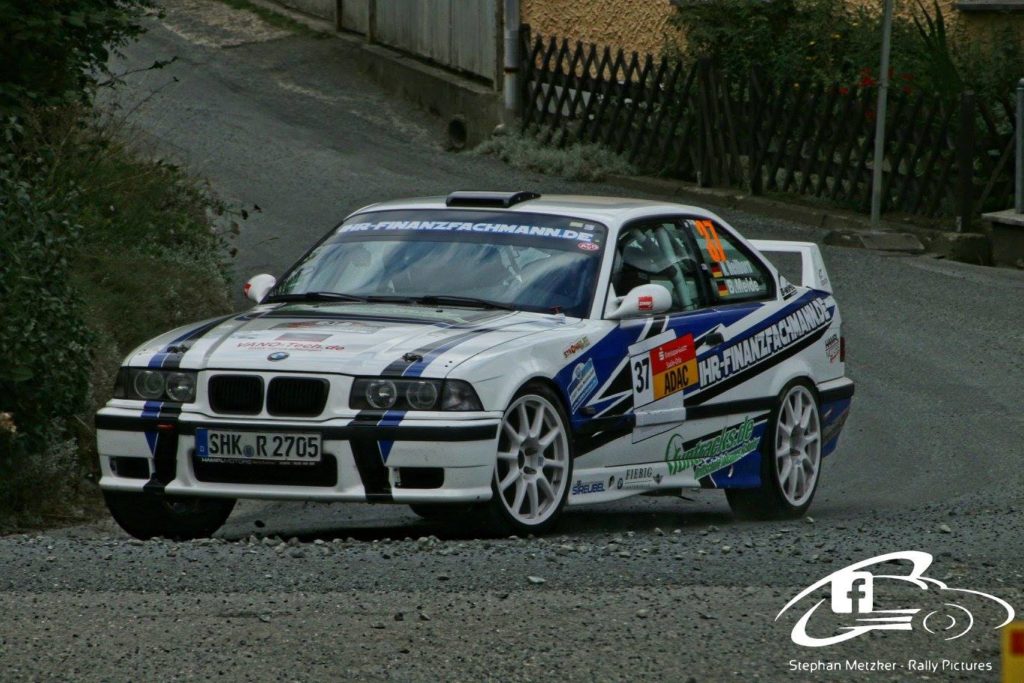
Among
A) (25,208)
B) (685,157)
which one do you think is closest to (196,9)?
(685,157)

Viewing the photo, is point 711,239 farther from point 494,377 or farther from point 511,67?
point 511,67

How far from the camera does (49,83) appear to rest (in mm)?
11477

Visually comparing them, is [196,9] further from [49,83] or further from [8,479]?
[8,479]

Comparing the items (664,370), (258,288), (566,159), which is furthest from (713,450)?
(566,159)

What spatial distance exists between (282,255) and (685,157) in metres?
7.40

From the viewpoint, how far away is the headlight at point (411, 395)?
7.58m

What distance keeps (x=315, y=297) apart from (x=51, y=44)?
3.12 metres

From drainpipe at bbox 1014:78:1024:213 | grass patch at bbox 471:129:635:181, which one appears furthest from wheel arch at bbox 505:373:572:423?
grass patch at bbox 471:129:635:181

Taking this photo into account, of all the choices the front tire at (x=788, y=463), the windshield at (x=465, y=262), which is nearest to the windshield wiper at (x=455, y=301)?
the windshield at (x=465, y=262)

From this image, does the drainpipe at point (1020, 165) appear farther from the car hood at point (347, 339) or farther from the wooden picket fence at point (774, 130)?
the car hood at point (347, 339)

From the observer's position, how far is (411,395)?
24.9 ft

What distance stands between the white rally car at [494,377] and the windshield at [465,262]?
1 centimetres

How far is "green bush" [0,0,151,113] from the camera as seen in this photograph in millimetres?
10820

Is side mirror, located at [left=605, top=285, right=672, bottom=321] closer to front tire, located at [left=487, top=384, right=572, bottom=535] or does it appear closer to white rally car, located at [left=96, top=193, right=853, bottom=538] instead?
white rally car, located at [left=96, top=193, right=853, bottom=538]
